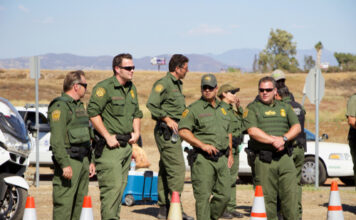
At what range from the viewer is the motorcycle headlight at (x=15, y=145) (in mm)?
9133

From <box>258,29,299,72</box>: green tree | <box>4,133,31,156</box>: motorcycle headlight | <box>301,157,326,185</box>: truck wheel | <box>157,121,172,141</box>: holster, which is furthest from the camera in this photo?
<box>258,29,299,72</box>: green tree

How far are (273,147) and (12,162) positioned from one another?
341 cm

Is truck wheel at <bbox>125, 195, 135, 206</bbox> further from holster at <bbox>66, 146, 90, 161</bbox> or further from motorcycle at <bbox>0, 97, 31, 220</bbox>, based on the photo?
holster at <bbox>66, 146, 90, 161</bbox>

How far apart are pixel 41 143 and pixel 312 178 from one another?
22.3 ft

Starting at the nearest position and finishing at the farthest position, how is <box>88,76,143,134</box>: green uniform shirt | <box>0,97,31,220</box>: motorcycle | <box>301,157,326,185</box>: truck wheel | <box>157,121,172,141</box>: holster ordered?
<box>88,76,143,134</box>: green uniform shirt → <box>0,97,31,220</box>: motorcycle → <box>157,121,172,141</box>: holster → <box>301,157,326,185</box>: truck wheel

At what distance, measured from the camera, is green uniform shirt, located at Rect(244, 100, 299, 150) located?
8.44m

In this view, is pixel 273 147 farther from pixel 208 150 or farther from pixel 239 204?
pixel 239 204

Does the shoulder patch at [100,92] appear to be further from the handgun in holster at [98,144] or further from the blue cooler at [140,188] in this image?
the blue cooler at [140,188]

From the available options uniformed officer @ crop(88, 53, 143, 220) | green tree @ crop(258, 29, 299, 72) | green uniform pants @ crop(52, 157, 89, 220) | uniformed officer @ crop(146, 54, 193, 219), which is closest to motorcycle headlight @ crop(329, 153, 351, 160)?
uniformed officer @ crop(146, 54, 193, 219)

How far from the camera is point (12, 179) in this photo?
8.91 metres

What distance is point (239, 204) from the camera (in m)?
12.8

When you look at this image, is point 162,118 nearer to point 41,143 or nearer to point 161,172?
point 161,172

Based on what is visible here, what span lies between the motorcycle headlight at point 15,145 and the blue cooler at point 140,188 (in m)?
2.66

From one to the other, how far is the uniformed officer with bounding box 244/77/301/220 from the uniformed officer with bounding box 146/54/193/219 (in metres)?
1.62
